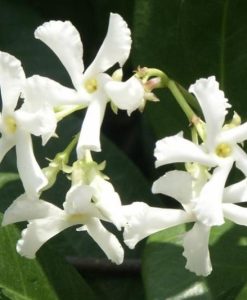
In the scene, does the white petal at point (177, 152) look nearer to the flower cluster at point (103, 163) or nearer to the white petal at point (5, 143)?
the flower cluster at point (103, 163)

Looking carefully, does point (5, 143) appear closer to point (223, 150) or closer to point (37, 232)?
point (37, 232)


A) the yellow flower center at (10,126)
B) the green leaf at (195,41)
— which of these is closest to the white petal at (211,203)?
the yellow flower center at (10,126)

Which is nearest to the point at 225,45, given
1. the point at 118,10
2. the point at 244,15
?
the point at 244,15

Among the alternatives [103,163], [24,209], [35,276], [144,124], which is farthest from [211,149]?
[144,124]

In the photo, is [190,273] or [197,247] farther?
[190,273]

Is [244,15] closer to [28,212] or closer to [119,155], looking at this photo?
[119,155]

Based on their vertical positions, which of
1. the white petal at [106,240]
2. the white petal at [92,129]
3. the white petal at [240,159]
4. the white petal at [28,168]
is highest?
the white petal at [92,129]

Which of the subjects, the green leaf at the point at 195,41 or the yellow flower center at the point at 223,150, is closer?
the yellow flower center at the point at 223,150
